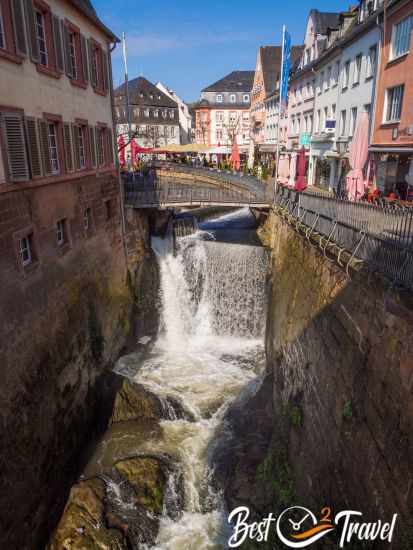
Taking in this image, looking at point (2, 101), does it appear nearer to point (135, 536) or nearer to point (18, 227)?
point (18, 227)

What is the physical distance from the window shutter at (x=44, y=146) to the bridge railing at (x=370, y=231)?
8.42m

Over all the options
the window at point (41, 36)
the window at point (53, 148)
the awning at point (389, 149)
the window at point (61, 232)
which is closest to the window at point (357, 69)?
the awning at point (389, 149)

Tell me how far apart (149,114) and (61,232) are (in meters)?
52.7

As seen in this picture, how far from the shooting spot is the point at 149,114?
196 feet

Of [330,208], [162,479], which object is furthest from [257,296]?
[162,479]

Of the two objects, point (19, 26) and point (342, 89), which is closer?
point (19, 26)

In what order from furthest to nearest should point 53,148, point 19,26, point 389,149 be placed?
1. point 389,149
2. point 53,148
3. point 19,26

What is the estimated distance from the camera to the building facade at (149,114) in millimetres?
58188

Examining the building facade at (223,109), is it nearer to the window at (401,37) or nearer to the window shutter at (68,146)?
the window at (401,37)

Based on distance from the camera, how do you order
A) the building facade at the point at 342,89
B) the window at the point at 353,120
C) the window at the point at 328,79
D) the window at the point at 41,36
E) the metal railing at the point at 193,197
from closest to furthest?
the window at the point at 41,36, the metal railing at the point at 193,197, the building facade at the point at 342,89, the window at the point at 353,120, the window at the point at 328,79

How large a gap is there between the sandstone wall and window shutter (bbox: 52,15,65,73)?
9.87 m

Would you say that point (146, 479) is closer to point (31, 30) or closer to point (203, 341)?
point (203, 341)

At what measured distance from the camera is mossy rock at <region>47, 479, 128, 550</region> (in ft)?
31.0

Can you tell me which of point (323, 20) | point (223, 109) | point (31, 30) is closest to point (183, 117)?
point (223, 109)
